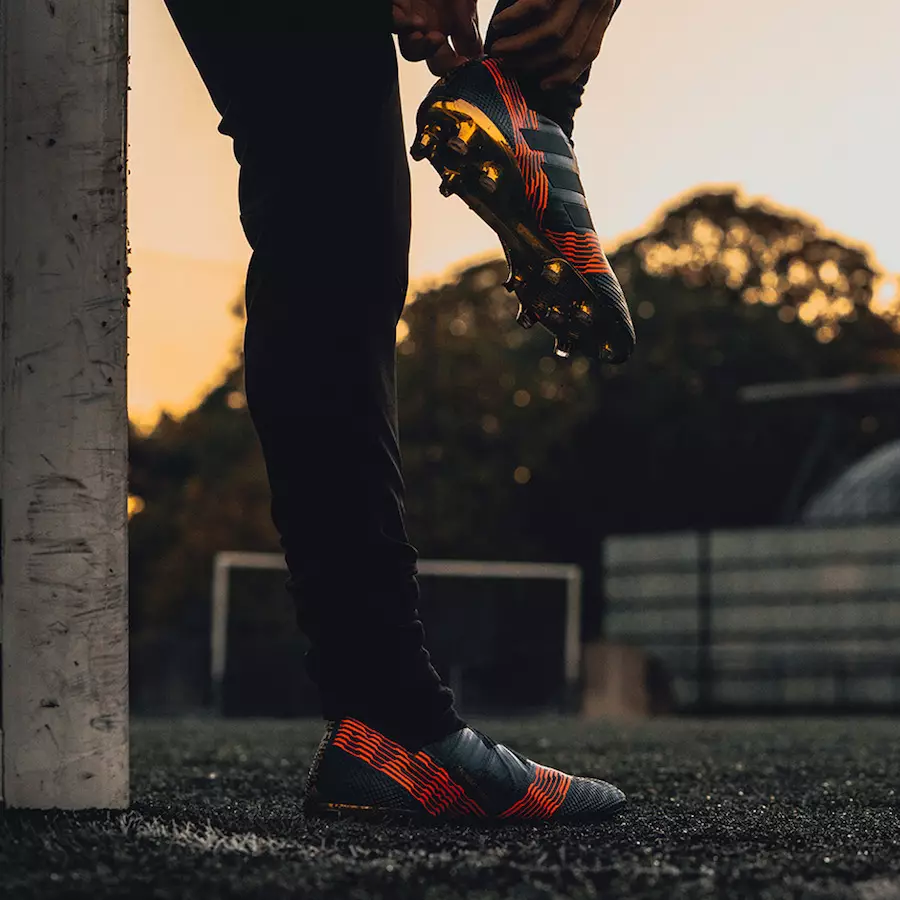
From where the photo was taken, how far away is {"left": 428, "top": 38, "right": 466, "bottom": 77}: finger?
209 centimetres

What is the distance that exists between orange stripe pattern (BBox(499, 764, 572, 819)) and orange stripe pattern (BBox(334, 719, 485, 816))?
0.26 feet

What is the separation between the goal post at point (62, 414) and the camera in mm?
1719

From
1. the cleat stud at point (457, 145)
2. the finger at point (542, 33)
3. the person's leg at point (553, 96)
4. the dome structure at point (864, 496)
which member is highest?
the dome structure at point (864, 496)

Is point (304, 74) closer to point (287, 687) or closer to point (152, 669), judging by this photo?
point (287, 687)

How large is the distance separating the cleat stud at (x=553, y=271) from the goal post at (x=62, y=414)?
0.47m

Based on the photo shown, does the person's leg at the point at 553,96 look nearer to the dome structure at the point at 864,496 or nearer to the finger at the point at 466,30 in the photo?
the finger at the point at 466,30

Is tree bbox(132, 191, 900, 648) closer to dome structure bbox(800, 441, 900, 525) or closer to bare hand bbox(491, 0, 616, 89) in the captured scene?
dome structure bbox(800, 441, 900, 525)

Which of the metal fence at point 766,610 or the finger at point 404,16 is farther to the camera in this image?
the metal fence at point 766,610

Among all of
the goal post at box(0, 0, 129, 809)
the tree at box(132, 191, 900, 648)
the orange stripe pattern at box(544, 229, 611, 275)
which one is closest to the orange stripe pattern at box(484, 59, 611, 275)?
the orange stripe pattern at box(544, 229, 611, 275)

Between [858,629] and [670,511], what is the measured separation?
864cm

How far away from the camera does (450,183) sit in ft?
6.23

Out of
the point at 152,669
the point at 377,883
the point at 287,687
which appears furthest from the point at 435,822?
the point at 152,669

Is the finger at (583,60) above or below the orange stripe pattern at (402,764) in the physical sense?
above

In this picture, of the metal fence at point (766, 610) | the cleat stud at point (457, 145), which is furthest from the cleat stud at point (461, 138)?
the metal fence at point (766, 610)
